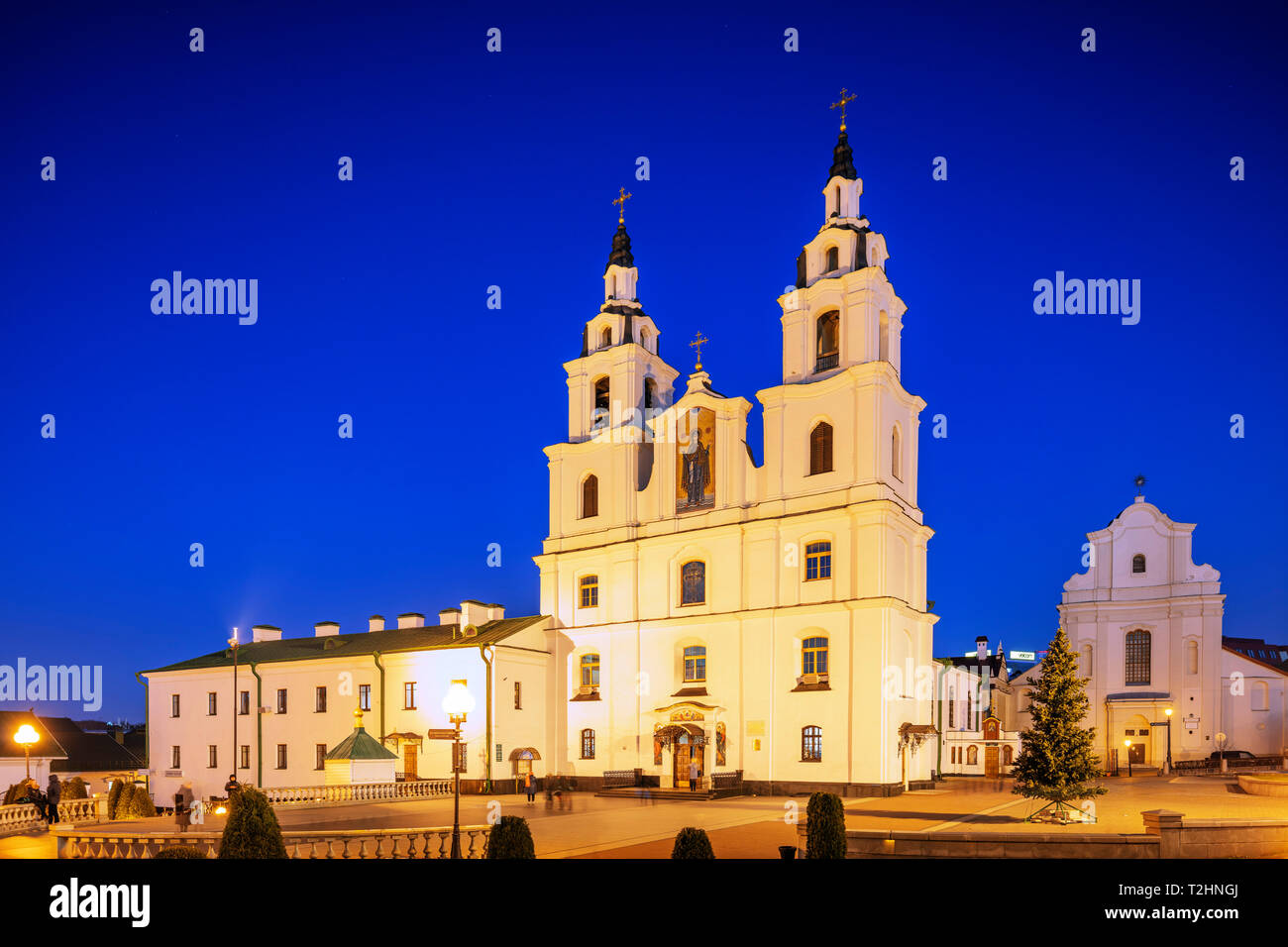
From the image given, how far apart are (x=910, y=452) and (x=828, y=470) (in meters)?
4.31

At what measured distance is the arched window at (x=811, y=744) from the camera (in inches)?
1448

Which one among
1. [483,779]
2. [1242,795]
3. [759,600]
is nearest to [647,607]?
[759,600]

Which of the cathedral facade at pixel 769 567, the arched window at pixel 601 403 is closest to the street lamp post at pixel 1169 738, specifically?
the cathedral facade at pixel 769 567

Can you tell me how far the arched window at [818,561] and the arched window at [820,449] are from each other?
3.09 m

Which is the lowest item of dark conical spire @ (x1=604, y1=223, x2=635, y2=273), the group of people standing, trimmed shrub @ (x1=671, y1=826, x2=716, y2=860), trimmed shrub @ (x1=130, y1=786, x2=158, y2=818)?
trimmed shrub @ (x1=130, y1=786, x2=158, y2=818)

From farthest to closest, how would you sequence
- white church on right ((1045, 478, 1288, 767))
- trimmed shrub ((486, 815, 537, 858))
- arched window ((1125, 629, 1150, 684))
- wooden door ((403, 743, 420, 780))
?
arched window ((1125, 629, 1150, 684)), white church on right ((1045, 478, 1288, 767)), wooden door ((403, 743, 420, 780)), trimmed shrub ((486, 815, 537, 858))

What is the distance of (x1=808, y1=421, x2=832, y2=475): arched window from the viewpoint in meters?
39.0

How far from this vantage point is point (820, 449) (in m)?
39.3

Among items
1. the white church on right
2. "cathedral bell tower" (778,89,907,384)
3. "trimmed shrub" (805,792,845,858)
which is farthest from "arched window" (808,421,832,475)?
the white church on right

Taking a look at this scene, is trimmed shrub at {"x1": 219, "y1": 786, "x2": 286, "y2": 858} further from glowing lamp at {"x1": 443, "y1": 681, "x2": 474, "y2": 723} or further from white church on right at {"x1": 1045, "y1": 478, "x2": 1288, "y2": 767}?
white church on right at {"x1": 1045, "y1": 478, "x2": 1288, "y2": 767}

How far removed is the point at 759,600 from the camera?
3956 centimetres

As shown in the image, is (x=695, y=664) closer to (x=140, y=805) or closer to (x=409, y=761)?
(x=409, y=761)

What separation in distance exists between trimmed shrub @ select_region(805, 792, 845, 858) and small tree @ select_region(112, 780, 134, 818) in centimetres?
2494
